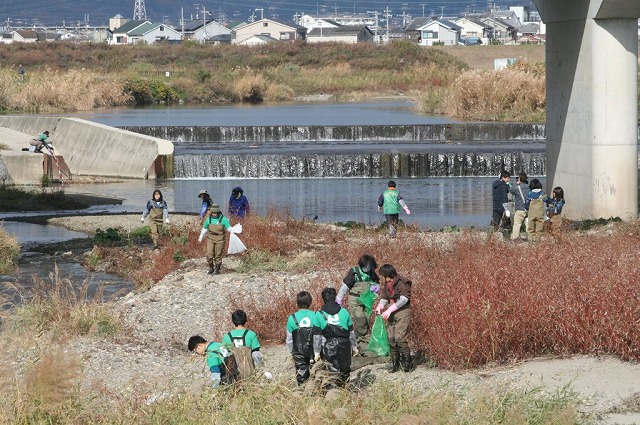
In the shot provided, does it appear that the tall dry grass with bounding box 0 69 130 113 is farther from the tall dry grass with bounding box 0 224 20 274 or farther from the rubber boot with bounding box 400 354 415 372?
the rubber boot with bounding box 400 354 415 372

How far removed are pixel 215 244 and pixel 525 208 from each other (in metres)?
5.50

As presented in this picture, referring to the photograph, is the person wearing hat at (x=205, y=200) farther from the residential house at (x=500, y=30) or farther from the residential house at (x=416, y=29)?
the residential house at (x=500, y=30)

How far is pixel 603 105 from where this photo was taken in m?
25.0

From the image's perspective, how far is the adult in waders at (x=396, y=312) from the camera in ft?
41.9

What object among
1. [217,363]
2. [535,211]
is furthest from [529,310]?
[535,211]

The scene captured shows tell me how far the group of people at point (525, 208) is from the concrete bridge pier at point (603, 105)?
4.14 metres

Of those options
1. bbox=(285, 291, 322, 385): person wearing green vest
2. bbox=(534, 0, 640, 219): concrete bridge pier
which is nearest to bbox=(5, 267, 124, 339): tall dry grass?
bbox=(285, 291, 322, 385): person wearing green vest

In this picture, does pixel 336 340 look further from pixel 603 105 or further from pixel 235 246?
pixel 603 105

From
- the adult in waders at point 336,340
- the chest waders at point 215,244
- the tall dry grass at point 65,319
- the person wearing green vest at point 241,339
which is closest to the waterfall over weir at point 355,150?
the chest waders at point 215,244

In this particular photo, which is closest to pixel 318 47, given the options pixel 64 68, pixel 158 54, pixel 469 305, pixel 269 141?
pixel 158 54

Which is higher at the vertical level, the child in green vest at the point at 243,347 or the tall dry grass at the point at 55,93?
the tall dry grass at the point at 55,93

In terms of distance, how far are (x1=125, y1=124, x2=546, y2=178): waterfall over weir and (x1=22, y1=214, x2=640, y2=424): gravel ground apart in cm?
1837

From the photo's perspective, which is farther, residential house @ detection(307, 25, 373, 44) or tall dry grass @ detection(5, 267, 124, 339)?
residential house @ detection(307, 25, 373, 44)

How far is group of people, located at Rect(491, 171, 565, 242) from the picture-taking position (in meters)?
20.7
